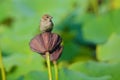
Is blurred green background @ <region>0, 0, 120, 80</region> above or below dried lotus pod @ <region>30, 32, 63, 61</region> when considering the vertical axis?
below

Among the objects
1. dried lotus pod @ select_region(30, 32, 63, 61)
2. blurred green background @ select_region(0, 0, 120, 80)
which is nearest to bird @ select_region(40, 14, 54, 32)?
dried lotus pod @ select_region(30, 32, 63, 61)

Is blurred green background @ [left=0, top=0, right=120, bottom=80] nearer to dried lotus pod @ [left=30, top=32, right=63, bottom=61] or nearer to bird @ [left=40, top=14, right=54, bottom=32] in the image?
dried lotus pod @ [left=30, top=32, right=63, bottom=61]

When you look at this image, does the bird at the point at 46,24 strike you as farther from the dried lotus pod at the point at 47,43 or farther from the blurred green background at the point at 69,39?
the blurred green background at the point at 69,39

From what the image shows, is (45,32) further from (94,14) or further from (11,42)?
(94,14)

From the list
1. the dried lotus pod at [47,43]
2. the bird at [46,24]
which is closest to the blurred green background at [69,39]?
the dried lotus pod at [47,43]

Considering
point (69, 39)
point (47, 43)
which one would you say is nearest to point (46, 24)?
point (47, 43)
